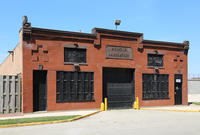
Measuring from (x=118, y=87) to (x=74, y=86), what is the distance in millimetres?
4464

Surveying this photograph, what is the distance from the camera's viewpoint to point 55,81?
18906mm

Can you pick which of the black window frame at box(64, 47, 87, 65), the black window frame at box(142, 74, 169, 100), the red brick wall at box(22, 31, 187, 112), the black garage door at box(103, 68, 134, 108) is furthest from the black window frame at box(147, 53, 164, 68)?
the black window frame at box(64, 47, 87, 65)

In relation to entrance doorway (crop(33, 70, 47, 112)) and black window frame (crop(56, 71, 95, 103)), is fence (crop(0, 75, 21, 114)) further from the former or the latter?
black window frame (crop(56, 71, 95, 103))

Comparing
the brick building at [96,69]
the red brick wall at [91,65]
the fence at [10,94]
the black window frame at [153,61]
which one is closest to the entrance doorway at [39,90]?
the brick building at [96,69]

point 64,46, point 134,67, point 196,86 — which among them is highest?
point 64,46

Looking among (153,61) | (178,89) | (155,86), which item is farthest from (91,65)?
(178,89)

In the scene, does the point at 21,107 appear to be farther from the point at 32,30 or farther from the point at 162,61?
the point at 162,61

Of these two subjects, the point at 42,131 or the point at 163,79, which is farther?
the point at 163,79

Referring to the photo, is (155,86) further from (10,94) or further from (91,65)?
(10,94)

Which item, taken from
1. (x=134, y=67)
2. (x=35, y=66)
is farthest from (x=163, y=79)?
(x=35, y=66)

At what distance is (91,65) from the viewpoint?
20406mm

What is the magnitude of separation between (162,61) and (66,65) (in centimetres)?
1027

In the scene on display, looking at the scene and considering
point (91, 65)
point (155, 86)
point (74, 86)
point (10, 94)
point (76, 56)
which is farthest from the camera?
point (155, 86)

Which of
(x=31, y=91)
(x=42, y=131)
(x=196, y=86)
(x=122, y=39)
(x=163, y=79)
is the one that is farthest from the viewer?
(x=196, y=86)
